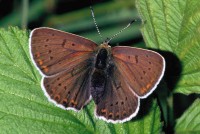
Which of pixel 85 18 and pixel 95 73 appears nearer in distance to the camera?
pixel 95 73

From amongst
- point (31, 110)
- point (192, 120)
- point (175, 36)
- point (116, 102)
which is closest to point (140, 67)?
point (116, 102)

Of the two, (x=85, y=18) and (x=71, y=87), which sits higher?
(x=71, y=87)

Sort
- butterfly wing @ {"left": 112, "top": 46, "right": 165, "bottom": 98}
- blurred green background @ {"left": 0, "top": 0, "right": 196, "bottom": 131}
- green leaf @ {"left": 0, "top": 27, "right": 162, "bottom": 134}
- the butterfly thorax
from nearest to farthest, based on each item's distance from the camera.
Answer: butterfly wing @ {"left": 112, "top": 46, "right": 165, "bottom": 98} < green leaf @ {"left": 0, "top": 27, "right": 162, "bottom": 134} < the butterfly thorax < blurred green background @ {"left": 0, "top": 0, "right": 196, "bottom": 131}

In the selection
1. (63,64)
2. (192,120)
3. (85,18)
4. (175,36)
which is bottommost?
(192,120)

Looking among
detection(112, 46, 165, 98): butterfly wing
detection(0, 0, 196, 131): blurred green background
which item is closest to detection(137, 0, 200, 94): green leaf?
detection(112, 46, 165, 98): butterfly wing

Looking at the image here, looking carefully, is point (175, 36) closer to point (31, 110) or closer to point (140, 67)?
point (140, 67)

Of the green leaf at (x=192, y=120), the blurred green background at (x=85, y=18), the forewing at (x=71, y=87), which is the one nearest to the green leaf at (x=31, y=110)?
the forewing at (x=71, y=87)

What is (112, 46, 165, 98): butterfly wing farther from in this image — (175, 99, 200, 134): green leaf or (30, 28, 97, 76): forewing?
(175, 99, 200, 134): green leaf
